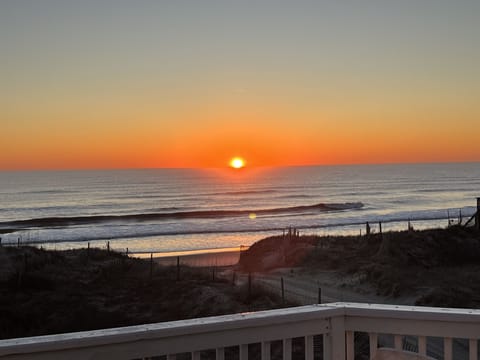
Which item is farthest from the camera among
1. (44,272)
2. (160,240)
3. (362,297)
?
(160,240)

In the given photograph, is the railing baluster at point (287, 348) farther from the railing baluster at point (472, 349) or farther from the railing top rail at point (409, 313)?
the railing baluster at point (472, 349)

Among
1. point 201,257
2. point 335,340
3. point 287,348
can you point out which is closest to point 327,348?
point 335,340

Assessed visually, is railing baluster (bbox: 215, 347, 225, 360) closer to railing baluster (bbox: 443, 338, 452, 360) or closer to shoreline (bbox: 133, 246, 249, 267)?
railing baluster (bbox: 443, 338, 452, 360)

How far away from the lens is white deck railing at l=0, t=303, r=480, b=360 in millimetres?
1961

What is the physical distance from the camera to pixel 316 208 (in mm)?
58719

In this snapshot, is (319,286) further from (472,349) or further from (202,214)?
(202,214)

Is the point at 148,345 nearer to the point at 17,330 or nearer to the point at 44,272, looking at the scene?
the point at 17,330

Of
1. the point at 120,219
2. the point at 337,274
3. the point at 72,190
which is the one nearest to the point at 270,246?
the point at 337,274

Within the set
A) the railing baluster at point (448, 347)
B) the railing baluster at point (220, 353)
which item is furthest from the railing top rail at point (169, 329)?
the railing baluster at point (448, 347)

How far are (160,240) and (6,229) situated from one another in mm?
17716

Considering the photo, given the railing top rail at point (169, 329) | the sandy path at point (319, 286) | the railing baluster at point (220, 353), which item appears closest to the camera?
the railing top rail at point (169, 329)

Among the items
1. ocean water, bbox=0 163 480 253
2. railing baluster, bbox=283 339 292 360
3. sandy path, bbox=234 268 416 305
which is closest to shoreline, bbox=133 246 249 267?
ocean water, bbox=0 163 480 253

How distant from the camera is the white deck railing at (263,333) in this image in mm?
1961

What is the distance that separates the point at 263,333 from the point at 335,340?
35 centimetres
